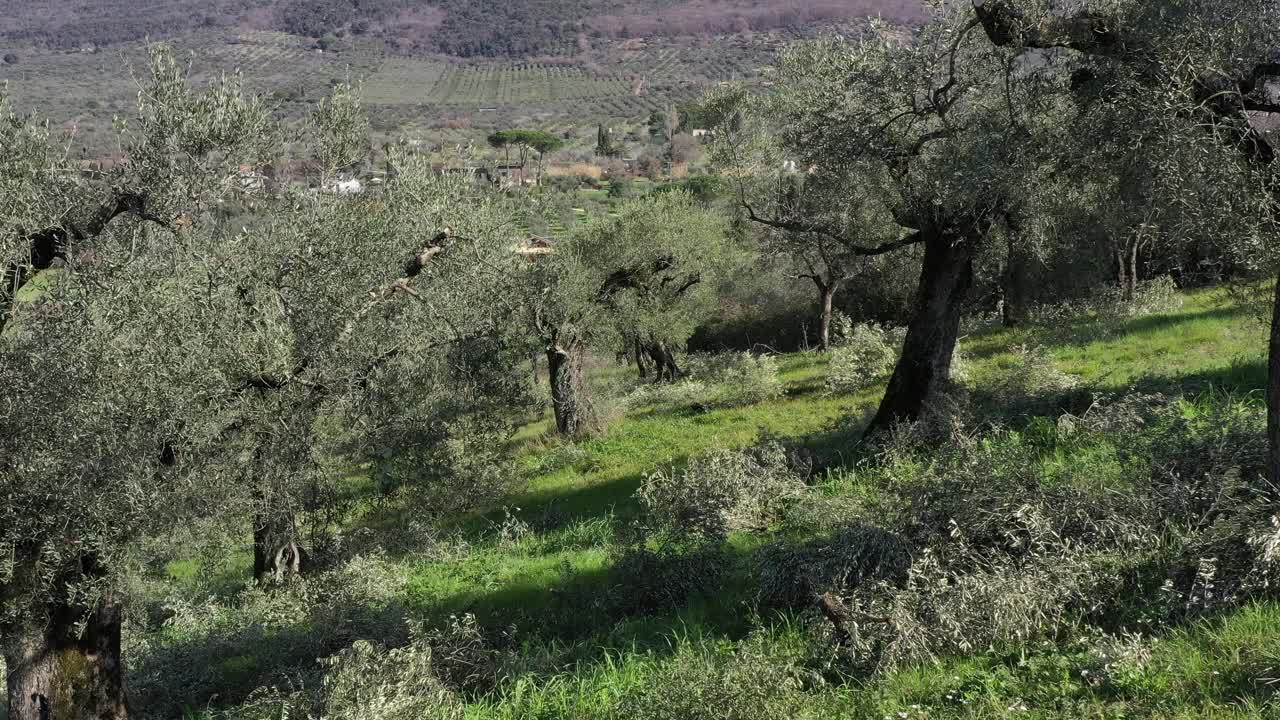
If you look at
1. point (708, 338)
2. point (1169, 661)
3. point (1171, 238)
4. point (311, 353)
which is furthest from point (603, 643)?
point (708, 338)

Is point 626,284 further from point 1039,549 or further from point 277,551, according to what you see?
point 1039,549

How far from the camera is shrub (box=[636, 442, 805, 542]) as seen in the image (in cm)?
988

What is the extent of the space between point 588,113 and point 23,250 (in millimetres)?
199213

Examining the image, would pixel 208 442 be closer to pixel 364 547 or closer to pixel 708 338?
pixel 364 547

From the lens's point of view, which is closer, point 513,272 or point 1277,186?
point 1277,186

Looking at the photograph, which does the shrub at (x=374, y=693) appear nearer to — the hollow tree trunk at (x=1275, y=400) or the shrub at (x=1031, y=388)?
the hollow tree trunk at (x=1275, y=400)

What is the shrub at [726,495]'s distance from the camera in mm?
9875

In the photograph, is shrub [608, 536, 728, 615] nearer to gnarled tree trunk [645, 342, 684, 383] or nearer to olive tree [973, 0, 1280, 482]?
olive tree [973, 0, 1280, 482]

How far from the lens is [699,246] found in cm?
3262

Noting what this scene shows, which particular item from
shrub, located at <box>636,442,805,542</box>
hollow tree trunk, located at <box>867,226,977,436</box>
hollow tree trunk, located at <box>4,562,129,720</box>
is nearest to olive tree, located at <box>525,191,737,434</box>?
hollow tree trunk, located at <box>867,226,977,436</box>

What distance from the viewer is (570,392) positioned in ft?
76.3

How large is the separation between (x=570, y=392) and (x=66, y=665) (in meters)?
15.5

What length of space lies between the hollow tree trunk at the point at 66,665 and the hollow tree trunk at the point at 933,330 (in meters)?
9.89

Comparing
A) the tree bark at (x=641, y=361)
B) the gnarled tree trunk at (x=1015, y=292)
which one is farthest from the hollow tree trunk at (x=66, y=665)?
the tree bark at (x=641, y=361)
